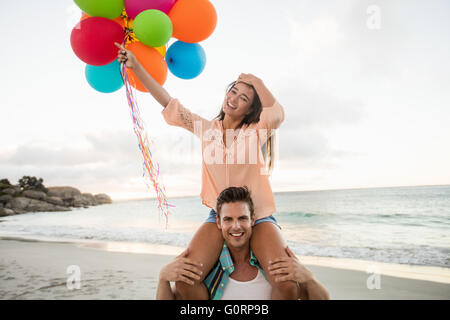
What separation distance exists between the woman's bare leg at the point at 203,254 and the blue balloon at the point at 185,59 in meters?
1.24

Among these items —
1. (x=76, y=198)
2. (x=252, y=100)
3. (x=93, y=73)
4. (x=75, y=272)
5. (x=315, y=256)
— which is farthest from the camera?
(x=76, y=198)

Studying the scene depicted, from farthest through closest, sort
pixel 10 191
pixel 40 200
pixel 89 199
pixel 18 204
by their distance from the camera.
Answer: pixel 89 199 → pixel 40 200 → pixel 10 191 → pixel 18 204

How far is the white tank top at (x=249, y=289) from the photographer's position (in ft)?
6.23

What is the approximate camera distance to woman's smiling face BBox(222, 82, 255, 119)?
83.2 inches

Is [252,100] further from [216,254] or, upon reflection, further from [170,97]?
[216,254]

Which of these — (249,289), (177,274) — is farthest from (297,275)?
(177,274)

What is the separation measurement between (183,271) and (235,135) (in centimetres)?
98

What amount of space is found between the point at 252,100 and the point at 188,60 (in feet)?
2.13

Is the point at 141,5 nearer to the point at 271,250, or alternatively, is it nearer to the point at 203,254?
the point at 203,254

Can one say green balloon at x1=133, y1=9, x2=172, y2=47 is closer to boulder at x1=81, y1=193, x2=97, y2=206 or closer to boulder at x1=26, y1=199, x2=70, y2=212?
boulder at x1=26, y1=199, x2=70, y2=212

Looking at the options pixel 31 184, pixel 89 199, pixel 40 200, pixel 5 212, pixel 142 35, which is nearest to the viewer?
pixel 142 35

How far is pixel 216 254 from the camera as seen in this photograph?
1.95 meters

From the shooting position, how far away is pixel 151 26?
192cm
